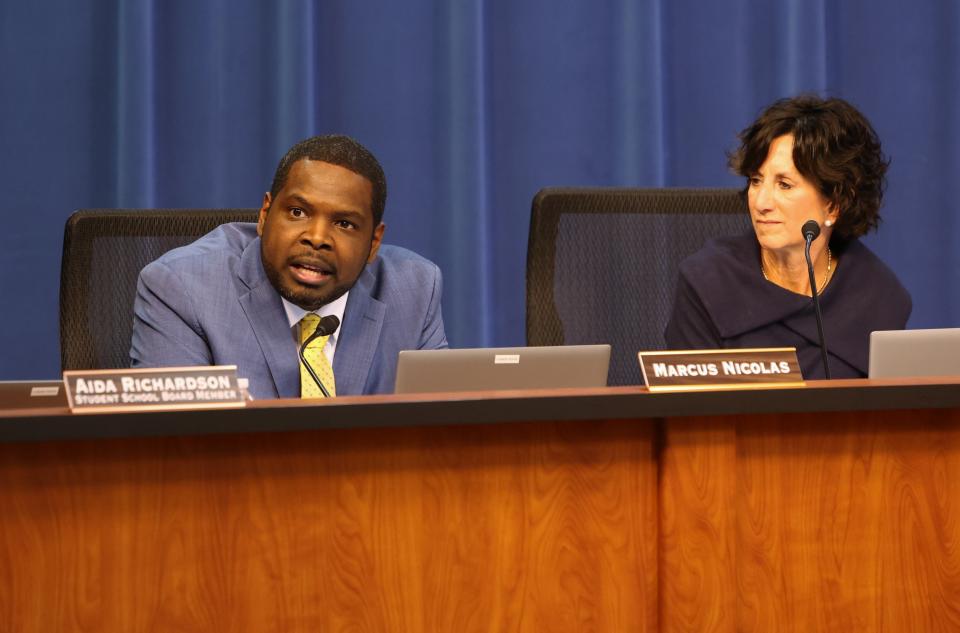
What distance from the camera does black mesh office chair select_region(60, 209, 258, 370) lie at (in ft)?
6.12

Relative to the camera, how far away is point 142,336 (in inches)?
69.6

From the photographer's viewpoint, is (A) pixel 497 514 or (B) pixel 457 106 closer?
(A) pixel 497 514

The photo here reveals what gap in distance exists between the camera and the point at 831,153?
2.11 m

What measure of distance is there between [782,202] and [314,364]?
3.17 feet

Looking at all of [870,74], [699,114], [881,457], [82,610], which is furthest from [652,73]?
[82,610]

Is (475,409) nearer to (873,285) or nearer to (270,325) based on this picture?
(270,325)

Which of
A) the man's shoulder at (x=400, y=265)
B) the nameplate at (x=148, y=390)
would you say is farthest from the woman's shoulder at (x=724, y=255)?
the nameplate at (x=148, y=390)

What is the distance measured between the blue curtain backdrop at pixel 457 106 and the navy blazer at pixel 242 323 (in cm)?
94

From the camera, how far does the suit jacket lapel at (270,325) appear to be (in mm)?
1764

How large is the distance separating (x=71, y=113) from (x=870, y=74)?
2.25 meters

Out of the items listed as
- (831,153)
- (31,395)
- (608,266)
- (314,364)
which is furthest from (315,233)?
(831,153)

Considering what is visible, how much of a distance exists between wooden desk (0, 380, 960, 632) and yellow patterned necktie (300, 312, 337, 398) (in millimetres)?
745

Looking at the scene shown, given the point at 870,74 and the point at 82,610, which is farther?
the point at 870,74

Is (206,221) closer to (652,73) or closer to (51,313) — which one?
(51,313)
